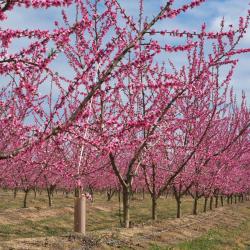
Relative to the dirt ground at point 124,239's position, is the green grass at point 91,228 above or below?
below

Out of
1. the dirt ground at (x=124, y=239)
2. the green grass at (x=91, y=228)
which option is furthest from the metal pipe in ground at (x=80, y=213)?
the green grass at (x=91, y=228)

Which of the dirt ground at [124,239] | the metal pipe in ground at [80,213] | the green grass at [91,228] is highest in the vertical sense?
the metal pipe in ground at [80,213]

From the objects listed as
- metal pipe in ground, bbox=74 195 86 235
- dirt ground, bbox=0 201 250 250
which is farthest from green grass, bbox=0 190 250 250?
metal pipe in ground, bbox=74 195 86 235

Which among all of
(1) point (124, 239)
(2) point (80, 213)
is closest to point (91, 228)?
(1) point (124, 239)

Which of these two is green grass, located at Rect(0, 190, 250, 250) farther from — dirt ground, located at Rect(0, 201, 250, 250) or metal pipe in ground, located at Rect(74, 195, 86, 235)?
metal pipe in ground, located at Rect(74, 195, 86, 235)

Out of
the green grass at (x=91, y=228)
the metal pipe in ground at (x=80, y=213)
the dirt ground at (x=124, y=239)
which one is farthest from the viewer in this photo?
the green grass at (x=91, y=228)

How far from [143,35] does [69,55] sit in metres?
6.75

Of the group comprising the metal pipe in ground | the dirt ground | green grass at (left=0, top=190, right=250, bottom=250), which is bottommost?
green grass at (left=0, top=190, right=250, bottom=250)

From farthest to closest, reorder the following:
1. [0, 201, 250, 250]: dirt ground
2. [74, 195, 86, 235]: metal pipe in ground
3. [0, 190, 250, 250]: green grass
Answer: [0, 190, 250, 250]: green grass
[74, 195, 86, 235]: metal pipe in ground
[0, 201, 250, 250]: dirt ground

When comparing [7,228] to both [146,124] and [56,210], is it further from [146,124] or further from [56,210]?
[146,124]

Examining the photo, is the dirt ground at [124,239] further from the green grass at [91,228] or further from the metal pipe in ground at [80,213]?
the green grass at [91,228]

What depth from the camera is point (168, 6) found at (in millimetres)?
5945

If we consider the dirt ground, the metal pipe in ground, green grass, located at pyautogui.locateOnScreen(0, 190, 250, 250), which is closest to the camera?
the dirt ground

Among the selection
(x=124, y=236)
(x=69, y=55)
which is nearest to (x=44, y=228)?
(x=124, y=236)
